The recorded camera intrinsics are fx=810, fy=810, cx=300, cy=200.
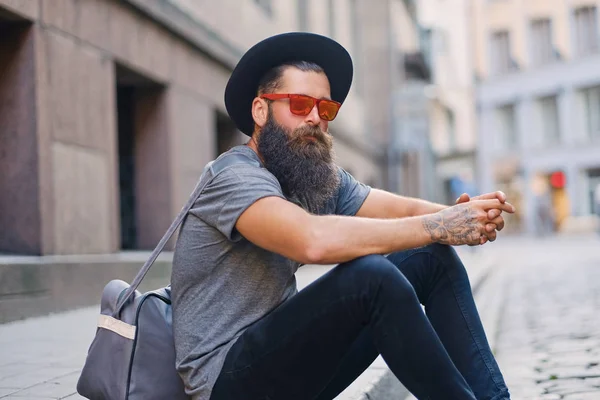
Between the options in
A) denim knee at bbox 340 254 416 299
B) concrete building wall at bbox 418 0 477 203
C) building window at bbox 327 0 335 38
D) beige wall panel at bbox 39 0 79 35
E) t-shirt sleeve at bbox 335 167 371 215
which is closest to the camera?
denim knee at bbox 340 254 416 299

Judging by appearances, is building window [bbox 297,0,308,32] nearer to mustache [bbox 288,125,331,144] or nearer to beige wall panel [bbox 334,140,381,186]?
beige wall panel [bbox 334,140,381,186]

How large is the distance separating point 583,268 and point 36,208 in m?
9.69

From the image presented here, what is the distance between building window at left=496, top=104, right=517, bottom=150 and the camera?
4178 cm

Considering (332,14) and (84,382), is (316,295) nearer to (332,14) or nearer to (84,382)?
(84,382)

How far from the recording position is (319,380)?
2656 millimetres

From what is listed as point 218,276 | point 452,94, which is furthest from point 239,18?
point 452,94

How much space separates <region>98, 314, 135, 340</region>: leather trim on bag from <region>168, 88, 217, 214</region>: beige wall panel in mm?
6845

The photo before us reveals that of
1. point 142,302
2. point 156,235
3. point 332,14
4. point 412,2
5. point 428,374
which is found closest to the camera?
point 428,374

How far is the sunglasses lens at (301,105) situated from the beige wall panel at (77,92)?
14.7 feet

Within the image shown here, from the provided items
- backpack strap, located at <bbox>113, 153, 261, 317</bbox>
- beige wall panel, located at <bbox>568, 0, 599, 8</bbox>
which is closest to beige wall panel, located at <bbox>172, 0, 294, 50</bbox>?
backpack strap, located at <bbox>113, 153, 261, 317</bbox>

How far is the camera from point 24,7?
6.57 metres

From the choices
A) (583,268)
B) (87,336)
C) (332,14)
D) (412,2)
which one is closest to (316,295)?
(87,336)

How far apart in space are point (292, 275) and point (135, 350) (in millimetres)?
601

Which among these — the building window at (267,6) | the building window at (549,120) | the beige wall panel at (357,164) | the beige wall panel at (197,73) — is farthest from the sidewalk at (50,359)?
the building window at (549,120)
